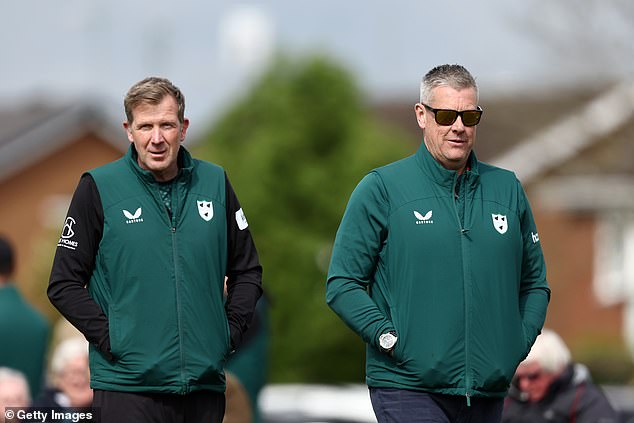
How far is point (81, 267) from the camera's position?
586cm

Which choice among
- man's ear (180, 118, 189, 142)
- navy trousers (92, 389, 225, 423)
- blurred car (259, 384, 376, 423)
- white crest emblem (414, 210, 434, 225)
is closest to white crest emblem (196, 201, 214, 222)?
man's ear (180, 118, 189, 142)

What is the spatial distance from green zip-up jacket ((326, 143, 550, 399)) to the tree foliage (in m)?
21.1

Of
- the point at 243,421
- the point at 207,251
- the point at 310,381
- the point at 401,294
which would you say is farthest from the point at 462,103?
the point at 310,381

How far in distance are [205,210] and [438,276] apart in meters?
0.99

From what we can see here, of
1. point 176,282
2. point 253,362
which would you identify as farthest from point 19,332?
point 176,282

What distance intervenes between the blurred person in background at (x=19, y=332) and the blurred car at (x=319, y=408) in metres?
1.66

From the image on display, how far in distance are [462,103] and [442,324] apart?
936 mm

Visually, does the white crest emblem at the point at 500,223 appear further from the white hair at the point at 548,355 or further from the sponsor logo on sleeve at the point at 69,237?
the white hair at the point at 548,355

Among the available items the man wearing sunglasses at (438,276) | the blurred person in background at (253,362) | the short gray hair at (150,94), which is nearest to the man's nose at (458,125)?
the man wearing sunglasses at (438,276)

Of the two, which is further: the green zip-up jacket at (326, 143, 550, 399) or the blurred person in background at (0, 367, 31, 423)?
the blurred person in background at (0, 367, 31, 423)

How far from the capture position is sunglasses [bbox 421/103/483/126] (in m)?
6.16

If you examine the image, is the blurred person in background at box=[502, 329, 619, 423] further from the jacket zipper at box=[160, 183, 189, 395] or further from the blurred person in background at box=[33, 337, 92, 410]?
the jacket zipper at box=[160, 183, 189, 395]

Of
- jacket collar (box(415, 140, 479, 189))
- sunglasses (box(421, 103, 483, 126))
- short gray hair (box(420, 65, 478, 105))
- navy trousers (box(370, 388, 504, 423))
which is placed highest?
short gray hair (box(420, 65, 478, 105))

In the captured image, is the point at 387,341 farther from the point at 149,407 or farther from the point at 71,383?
the point at 71,383
